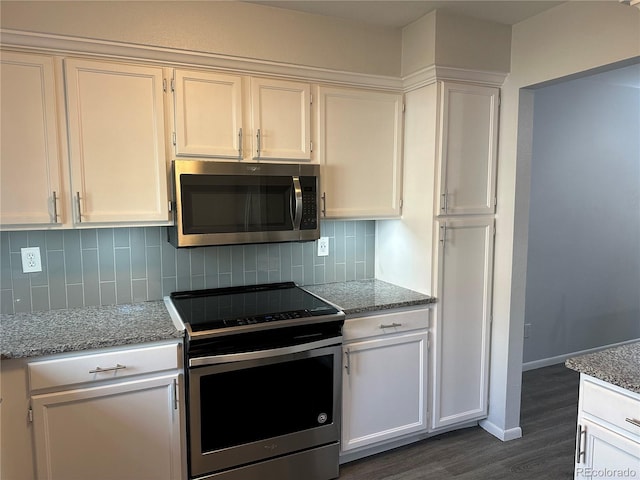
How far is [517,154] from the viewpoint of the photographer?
2.54 meters

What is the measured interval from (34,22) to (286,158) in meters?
1.24

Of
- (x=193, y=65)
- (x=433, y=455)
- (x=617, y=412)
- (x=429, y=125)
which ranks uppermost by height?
(x=193, y=65)

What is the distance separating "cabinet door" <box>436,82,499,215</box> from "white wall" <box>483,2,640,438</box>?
2.9 inches

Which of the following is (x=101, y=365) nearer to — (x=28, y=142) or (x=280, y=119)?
(x=28, y=142)

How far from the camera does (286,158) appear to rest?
7.89ft

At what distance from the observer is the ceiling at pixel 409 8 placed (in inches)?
89.4

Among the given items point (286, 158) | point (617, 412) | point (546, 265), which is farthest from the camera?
point (546, 265)

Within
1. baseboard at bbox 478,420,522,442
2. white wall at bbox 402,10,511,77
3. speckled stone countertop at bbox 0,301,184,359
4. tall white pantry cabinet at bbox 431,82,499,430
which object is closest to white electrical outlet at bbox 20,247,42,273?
speckled stone countertop at bbox 0,301,184,359

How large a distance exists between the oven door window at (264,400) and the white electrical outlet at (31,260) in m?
1.03

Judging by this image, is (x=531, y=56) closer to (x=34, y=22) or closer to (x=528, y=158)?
(x=528, y=158)

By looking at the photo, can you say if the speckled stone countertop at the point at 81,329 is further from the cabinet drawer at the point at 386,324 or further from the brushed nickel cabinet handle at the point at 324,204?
the brushed nickel cabinet handle at the point at 324,204

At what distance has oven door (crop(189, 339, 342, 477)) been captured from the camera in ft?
6.56

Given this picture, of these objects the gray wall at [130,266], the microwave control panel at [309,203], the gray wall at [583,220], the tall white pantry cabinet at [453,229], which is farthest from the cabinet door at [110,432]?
the gray wall at [583,220]

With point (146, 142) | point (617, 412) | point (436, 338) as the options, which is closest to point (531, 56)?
point (436, 338)
